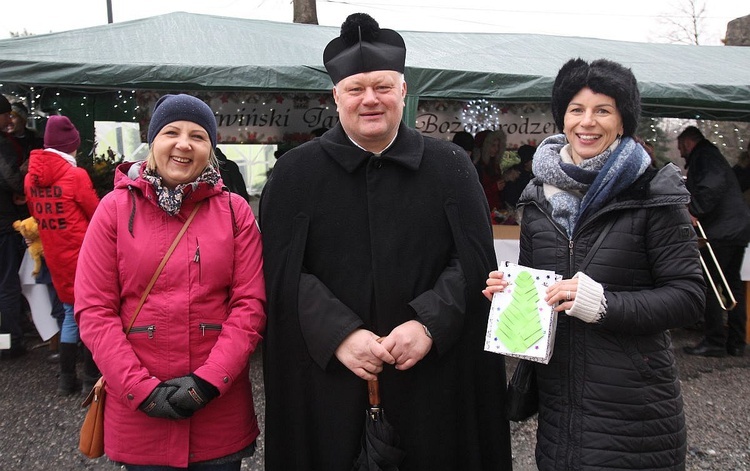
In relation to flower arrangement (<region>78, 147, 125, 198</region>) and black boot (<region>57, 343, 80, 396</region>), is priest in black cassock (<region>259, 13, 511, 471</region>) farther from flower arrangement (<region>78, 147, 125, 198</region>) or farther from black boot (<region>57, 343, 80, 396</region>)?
flower arrangement (<region>78, 147, 125, 198</region>)

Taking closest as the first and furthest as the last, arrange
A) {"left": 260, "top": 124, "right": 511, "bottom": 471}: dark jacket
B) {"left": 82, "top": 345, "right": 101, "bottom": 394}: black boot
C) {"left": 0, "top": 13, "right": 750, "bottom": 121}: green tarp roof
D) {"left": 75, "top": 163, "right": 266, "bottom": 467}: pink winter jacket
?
{"left": 75, "top": 163, "right": 266, "bottom": 467}: pink winter jacket, {"left": 260, "top": 124, "right": 511, "bottom": 471}: dark jacket, {"left": 82, "top": 345, "right": 101, "bottom": 394}: black boot, {"left": 0, "top": 13, "right": 750, "bottom": 121}: green tarp roof

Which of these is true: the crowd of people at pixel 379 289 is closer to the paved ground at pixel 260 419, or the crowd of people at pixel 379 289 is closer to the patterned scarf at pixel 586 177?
the patterned scarf at pixel 586 177

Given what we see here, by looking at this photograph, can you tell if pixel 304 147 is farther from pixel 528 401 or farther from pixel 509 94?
pixel 509 94

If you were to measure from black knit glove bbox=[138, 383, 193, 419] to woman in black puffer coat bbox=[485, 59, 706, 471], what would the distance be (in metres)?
1.08

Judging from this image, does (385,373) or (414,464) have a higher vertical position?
(385,373)

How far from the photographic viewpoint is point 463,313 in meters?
2.14

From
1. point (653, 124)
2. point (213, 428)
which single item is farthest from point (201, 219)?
point (653, 124)

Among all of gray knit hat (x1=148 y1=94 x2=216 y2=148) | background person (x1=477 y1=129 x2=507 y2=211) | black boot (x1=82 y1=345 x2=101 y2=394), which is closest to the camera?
gray knit hat (x1=148 y1=94 x2=216 y2=148)

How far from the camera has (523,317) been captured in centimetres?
191

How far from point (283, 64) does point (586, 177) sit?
3516 mm

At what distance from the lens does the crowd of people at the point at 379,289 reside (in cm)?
188

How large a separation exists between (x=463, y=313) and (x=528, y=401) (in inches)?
15.4

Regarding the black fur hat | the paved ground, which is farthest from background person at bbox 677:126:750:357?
the black fur hat

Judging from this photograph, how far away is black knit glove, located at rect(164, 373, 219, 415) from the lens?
6.26 feet
